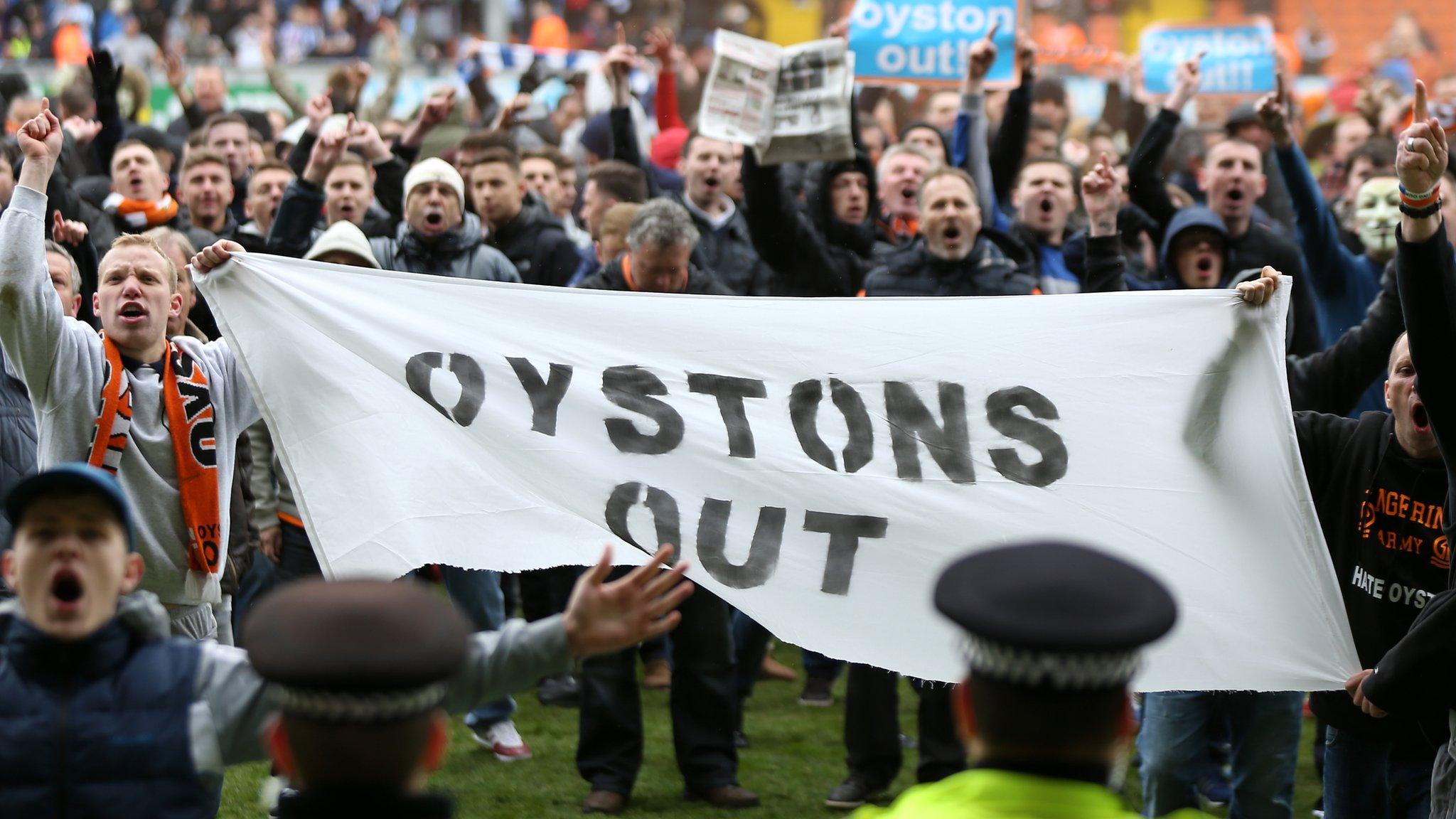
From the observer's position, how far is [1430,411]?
3859mm

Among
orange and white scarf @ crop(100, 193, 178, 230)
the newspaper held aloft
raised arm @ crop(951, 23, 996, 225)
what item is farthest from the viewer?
raised arm @ crop(951, 23, 996, 225)

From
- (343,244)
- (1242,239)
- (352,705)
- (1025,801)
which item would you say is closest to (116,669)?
(352,705)

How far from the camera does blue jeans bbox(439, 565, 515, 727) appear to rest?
616 centimetres

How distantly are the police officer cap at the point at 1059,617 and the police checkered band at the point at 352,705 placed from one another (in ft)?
2.38

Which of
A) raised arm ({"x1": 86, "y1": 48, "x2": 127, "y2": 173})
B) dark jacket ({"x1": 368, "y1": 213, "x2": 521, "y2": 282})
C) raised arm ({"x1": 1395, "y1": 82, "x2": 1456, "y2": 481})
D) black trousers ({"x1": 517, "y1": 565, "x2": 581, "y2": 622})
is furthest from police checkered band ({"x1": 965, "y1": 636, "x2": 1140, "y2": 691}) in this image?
raised arm ({"x1": 86, "y1": 48, "x2": 127, "y2": 173})

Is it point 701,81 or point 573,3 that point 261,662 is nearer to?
point 701,81

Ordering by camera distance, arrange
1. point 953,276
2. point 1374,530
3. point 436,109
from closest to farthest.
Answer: point 1374,530 → point 953,276 → point 436,109

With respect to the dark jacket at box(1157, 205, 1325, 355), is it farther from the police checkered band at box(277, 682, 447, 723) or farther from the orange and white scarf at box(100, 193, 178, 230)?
the police checkered band at box(277, 682, 447, 723)

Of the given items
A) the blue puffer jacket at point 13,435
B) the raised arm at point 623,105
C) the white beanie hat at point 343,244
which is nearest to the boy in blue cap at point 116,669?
the blue puffer jacket at point 13,435

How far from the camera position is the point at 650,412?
15.7ft

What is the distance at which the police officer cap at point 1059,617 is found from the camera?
209cm

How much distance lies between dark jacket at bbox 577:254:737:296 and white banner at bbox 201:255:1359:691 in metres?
1.30

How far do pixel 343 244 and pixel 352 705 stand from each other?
3987 millimetres

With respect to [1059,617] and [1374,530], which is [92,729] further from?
[1374,530]
